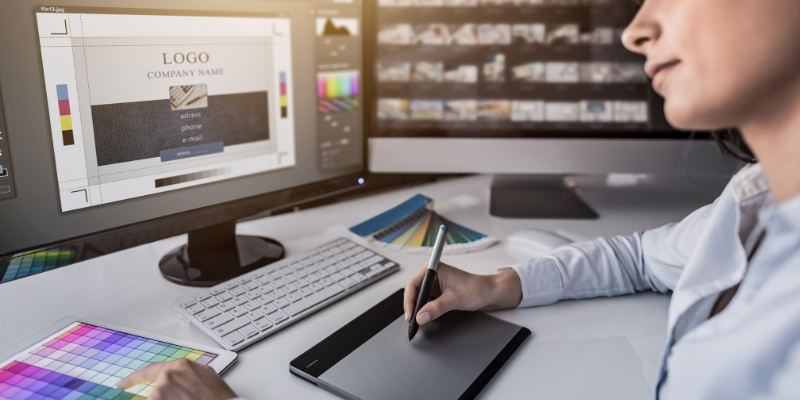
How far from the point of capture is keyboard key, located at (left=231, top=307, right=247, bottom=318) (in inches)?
24.9

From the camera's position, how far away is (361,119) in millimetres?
938

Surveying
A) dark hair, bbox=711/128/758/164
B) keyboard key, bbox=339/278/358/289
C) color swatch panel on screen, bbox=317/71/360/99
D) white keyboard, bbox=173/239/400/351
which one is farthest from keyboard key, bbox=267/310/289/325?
dark hair, bbox=711/128/758/164

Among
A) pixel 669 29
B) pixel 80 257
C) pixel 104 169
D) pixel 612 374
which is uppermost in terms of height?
pixel 669 29

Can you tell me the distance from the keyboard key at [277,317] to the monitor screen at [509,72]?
18.4 inches

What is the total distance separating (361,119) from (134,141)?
391 mm

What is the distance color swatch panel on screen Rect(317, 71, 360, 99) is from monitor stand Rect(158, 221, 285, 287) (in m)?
0.26

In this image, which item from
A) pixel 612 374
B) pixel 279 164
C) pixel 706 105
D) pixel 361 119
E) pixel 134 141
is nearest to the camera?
pixel 706 105

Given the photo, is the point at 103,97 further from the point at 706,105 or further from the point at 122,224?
the point at 706,105

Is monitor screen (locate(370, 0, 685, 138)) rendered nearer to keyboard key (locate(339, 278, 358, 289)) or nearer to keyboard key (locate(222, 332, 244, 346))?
keyboard key (locate(339, 278, 358, 289))

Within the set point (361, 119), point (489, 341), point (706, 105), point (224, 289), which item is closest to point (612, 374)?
point (489, 341)

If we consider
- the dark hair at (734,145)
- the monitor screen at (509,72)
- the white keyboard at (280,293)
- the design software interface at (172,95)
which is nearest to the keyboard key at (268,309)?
the white keyboard at (280,293)

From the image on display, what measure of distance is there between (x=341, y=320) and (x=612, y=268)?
0.38 m

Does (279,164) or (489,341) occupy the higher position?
(279,164)

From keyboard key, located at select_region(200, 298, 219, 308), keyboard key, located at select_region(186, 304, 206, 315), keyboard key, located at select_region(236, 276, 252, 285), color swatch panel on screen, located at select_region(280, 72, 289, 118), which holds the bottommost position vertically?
keyboard key, located at select_region(186, 304, 206, 315)
